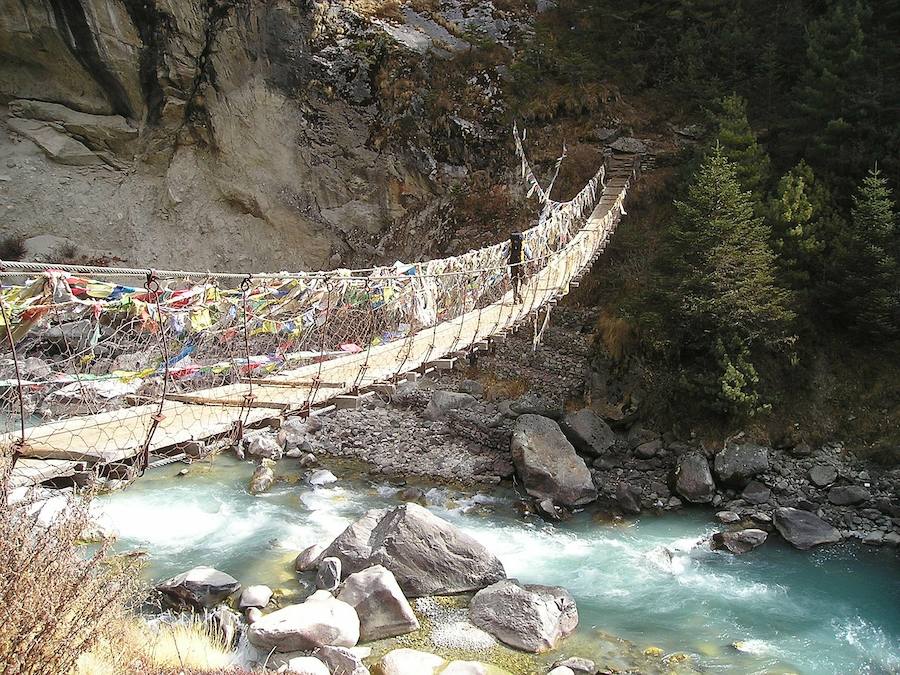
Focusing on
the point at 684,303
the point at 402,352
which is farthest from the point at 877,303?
the point at 402,352

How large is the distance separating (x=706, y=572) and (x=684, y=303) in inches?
116

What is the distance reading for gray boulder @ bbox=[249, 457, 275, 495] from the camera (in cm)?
696

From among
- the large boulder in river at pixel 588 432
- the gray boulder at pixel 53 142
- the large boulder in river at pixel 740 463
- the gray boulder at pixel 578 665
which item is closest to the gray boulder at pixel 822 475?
the large boulder in river at pixel 740 463

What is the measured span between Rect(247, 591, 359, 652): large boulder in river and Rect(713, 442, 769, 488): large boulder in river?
435cm

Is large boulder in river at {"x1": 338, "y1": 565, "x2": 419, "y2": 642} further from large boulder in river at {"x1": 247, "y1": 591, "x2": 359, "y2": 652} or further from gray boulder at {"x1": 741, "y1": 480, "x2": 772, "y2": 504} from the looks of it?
gray boulder at {"x1": 741, "y1": 480, "x2": 772, "y2": 504}

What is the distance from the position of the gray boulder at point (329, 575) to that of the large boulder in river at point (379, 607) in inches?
10.5

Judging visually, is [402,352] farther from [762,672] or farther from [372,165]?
[372,165]

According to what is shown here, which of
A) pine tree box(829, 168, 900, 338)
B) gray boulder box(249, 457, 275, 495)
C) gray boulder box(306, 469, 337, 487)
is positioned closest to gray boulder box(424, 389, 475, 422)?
gray boulder box(306, 469, 337, 487)

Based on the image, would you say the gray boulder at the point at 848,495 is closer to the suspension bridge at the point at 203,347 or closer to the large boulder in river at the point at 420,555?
the suspension bridge at the point at 203,347

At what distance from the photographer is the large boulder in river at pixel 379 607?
4.59m

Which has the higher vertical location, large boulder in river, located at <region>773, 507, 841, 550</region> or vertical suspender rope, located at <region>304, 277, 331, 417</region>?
vertical suspender rope, located at <region>304, 277, 331, 417</region>

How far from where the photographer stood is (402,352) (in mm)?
5062

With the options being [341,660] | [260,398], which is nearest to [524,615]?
[341,660]

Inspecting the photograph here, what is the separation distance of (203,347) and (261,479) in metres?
3.51
